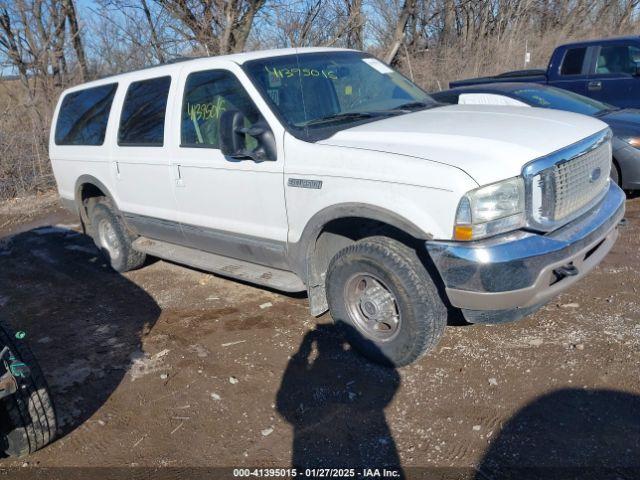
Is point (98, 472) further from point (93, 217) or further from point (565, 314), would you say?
point (93, 217)

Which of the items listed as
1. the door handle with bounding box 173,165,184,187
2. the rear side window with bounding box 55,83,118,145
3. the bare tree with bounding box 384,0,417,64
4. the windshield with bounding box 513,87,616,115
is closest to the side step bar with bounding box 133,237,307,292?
the door handle with bounding box 173,165,184,187

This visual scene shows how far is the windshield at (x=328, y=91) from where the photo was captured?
4.06 metres

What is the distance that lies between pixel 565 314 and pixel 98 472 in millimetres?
3329

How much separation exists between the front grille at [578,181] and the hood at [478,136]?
0.43ft

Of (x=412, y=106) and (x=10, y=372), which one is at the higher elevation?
(x=412, y=106)

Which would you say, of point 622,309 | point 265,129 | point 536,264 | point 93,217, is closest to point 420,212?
point 536,264

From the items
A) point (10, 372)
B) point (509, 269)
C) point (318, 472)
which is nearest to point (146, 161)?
point (10, 372)

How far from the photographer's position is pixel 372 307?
3760 millimetres

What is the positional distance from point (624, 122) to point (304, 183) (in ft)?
15.9

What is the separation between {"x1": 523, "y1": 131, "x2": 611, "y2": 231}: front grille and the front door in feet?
5.45

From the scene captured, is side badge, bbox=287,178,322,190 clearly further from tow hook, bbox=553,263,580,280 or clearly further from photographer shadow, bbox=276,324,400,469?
tow hook, bbox=553,263,580,280

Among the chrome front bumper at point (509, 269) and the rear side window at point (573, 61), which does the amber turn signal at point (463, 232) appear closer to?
the chrome front bumper at point (509, 269)

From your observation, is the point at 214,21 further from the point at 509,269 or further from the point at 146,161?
the point at 509,269

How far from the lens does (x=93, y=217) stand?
6.39m
